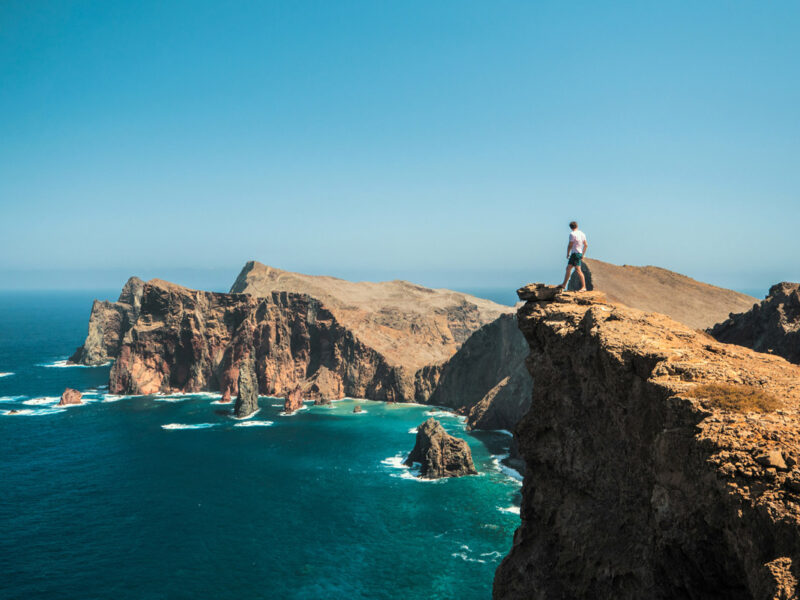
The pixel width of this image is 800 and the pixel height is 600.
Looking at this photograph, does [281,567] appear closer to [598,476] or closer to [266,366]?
[598,476]

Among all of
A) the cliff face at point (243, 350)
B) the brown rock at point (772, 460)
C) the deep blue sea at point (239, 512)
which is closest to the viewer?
the brown rock at point (772, 460)

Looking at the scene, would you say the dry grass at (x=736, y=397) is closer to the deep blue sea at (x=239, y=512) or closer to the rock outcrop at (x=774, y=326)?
the rock outcrop at (x=774, y=326)

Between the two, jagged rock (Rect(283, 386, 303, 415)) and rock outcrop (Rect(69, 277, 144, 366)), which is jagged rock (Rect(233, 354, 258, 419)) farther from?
rock outcrop (Rect(69, 277, 144, 366))

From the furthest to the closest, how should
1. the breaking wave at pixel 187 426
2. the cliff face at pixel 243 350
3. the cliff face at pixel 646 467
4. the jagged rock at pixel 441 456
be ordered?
the cliff face at pixel 243 350, the breaking wave at pixel 187 426, the jagged rock at pixel 441 456, the cliff face at pixel 646 467


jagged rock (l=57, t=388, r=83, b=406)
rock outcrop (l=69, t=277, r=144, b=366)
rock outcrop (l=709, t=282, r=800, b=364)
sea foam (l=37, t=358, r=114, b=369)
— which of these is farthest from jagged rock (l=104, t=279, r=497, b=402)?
rock outcrop (l=709, t=282, r=800, b=364)

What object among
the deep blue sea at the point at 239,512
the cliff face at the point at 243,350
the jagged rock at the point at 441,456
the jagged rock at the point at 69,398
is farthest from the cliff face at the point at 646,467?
the jagged rock at the point at 69,398

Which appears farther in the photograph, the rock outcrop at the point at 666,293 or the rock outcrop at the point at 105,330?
the rock outcrop at the point at 105,330
